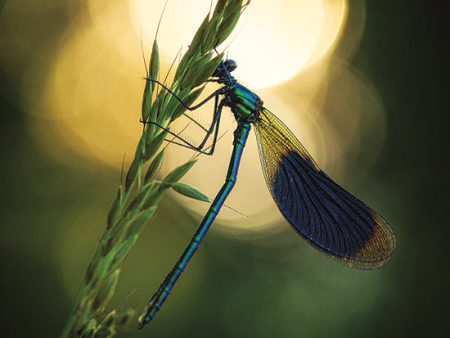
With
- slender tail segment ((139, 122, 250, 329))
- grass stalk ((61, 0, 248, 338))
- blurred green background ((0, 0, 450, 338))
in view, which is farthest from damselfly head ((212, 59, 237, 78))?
blurred green background ((0, 0, 450, 338))

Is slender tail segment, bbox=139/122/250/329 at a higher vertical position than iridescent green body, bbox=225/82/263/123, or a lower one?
lower

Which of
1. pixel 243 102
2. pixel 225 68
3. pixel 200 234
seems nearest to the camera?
pixel 200 234

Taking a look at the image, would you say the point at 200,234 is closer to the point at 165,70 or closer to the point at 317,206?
the point at 317,206

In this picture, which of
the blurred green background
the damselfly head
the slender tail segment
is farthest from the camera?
the blurred green background

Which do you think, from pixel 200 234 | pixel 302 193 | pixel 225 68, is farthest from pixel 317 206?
pixel 225 68

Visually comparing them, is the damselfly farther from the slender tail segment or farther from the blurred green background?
the blurred green background

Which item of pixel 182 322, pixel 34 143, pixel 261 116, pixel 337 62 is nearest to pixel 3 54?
pixel 34 143

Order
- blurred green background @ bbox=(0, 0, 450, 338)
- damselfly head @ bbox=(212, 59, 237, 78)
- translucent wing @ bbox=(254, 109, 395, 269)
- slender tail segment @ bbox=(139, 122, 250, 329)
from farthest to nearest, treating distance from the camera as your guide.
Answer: blurred green background @ bbox=(0, 0, 450, 338) < translucent wing @ bbox=(254, 109, 395, 269) < damselfly head @ bbox=(212, 59, 237, 78) < slender tail segment @ bbox=(139, 122, 250, 329)

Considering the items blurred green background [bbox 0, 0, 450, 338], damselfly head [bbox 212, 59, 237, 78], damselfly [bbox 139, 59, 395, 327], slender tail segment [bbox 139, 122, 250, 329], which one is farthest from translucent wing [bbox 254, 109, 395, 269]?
blurred green background [bbox 0, 0, 450, 338]

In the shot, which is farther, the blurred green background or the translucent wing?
the blurred green background
